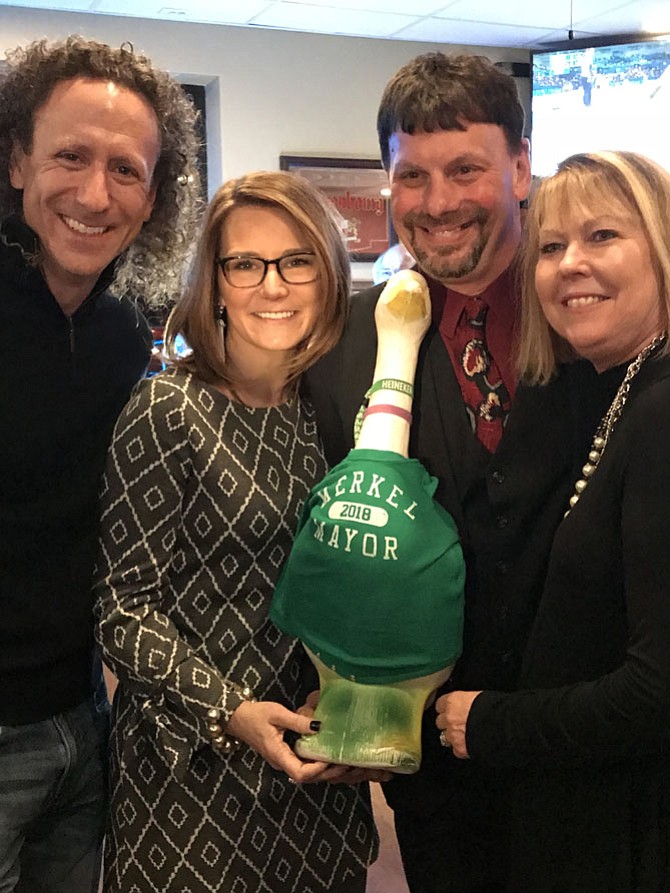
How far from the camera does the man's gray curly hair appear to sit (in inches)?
50.7

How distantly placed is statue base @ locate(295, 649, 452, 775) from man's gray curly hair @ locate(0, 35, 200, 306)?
28.9 inches

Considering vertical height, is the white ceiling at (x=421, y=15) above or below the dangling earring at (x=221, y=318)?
above

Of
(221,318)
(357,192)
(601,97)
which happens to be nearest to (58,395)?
(221,318)

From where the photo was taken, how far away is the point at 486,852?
130 centimetres

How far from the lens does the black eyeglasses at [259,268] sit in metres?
1.24

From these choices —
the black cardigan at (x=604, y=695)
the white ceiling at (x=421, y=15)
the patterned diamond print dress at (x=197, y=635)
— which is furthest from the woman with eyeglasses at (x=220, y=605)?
the white ceiling at (x=421, y=15)

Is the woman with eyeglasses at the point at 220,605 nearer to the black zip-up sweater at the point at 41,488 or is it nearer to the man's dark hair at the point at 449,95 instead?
the black zip-up sweater at the point at 41,488

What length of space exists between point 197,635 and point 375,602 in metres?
0.29

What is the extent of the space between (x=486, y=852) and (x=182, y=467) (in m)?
0.73

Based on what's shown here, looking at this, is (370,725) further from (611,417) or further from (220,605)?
(611,417)

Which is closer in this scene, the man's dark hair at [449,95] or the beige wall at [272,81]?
the man's dark hair at [449,95]

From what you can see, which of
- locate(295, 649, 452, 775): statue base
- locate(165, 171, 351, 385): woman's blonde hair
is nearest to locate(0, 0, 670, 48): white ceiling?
locate(165, 171, 351, 385): woman's blonde hair

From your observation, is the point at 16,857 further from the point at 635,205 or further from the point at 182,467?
the point at 635,205

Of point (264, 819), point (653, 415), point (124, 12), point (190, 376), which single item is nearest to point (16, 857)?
point (264, 819)
